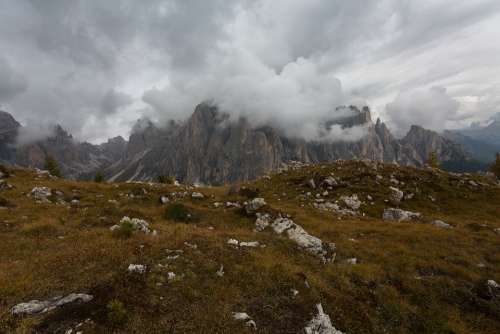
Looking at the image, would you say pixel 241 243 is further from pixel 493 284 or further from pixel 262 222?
pixel 493 284

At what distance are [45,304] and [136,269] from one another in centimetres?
317

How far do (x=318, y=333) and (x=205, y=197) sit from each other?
2959 cm

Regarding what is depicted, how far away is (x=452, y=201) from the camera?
39.4 metres

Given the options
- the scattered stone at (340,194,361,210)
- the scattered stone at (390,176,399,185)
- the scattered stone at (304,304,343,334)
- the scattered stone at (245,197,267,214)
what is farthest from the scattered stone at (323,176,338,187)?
the scattered stone at (304,304,343,334)

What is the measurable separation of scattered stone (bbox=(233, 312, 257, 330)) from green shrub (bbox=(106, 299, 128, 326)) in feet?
12.1

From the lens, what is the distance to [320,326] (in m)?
10.1

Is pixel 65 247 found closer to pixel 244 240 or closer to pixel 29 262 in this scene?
pixel 29 262

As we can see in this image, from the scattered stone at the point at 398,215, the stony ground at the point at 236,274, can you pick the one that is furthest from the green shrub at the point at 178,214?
the scattered stone at the point at 398,215

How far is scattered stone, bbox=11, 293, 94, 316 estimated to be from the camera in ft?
29.5

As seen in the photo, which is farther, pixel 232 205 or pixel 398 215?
pixel 232 205

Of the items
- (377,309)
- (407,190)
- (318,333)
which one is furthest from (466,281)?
(407,190)

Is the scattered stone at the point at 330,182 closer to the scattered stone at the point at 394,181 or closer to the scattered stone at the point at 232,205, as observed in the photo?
the scattered stone at the point at 394,181

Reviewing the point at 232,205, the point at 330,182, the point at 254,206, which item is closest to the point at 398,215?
the point at 330,182

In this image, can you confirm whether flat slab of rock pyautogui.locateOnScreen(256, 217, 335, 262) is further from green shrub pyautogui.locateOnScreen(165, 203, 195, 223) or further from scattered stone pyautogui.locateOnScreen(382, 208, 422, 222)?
scattered stone pyautogui.locateOnScreen(382, 208, 422, 222)
